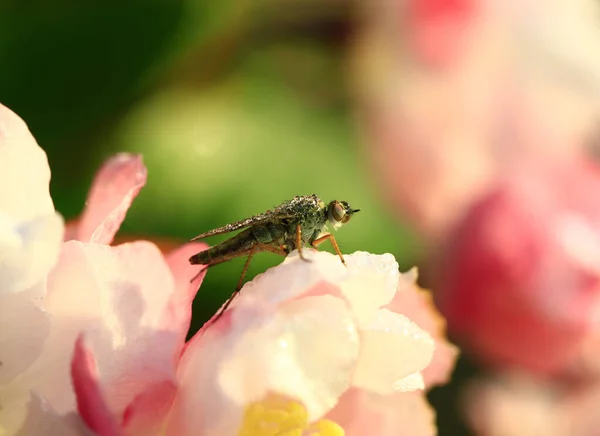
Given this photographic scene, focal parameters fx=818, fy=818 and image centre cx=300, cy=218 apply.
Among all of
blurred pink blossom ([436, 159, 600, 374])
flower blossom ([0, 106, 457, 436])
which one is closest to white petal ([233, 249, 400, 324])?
flower blossom ([0, 106, 457, 436])

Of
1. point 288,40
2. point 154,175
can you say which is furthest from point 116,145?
point 288,40

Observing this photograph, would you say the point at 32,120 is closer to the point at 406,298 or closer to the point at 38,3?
the point at 38,3

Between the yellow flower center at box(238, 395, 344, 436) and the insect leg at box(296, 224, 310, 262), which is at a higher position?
the insect leg at box(296, 224, 310, 262)

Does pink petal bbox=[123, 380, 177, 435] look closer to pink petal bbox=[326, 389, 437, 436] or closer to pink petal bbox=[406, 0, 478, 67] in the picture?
pink petal bbox=[326, 389, 437, 436]

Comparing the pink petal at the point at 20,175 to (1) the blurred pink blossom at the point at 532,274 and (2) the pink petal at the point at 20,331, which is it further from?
(1) the blurred pink blossom at the point at 532,274

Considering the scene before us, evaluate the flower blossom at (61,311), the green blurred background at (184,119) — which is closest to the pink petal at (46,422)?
the flower blossom at (61,311)

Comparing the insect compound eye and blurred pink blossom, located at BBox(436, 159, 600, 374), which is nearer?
the insect compound eye
